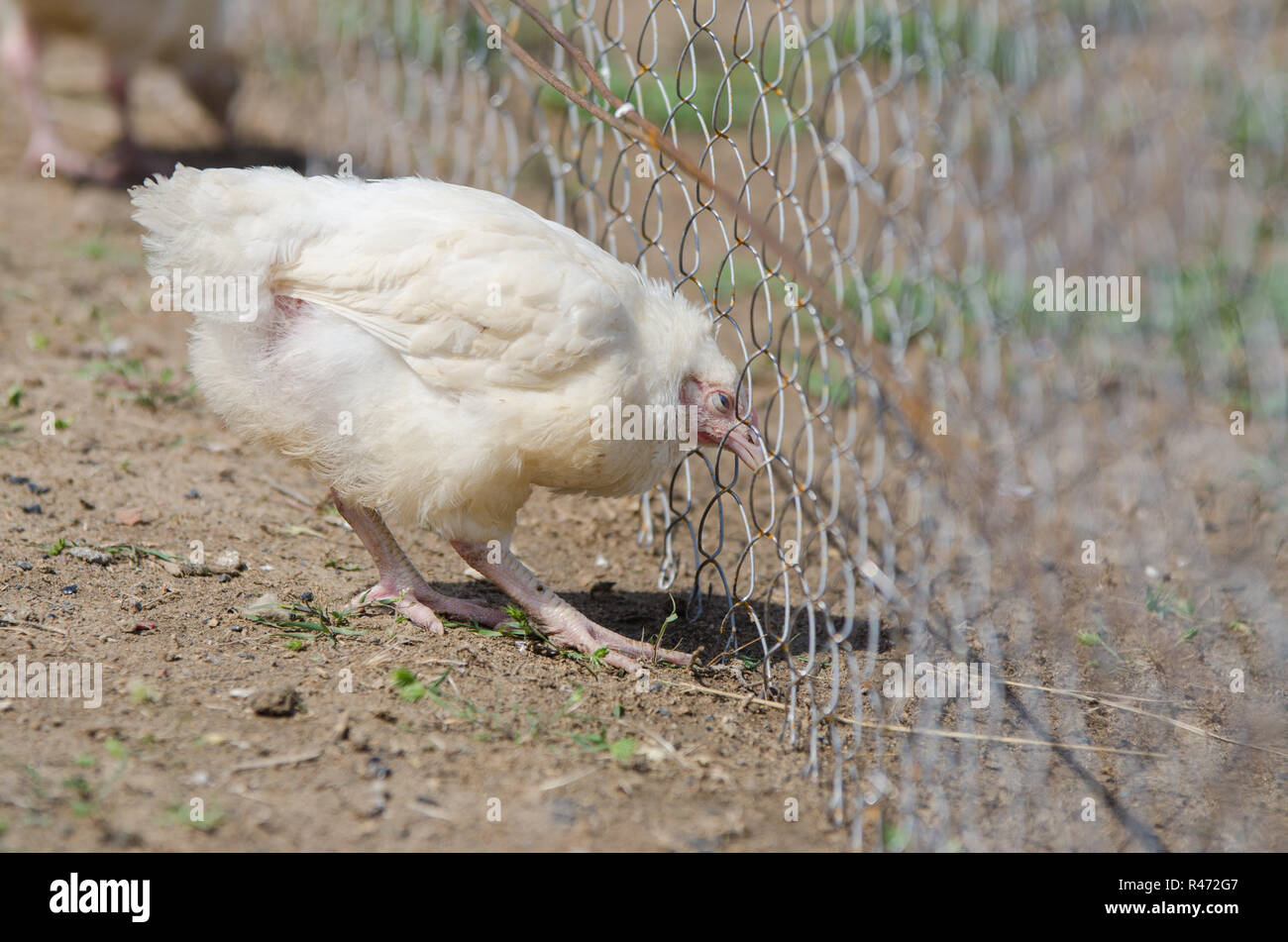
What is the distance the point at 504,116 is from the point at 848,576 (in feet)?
8.22

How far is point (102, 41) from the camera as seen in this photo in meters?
5.80

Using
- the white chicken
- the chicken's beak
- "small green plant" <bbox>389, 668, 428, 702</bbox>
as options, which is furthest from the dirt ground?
the chicken's beak

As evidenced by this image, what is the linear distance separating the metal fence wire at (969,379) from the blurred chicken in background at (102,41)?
75 centimetres

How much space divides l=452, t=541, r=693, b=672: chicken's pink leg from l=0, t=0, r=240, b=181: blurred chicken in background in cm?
399

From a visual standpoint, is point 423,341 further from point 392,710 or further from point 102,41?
point 102,41

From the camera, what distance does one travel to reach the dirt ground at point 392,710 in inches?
83.4

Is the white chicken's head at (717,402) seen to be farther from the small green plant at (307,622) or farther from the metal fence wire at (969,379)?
the small green plant at (307,622)

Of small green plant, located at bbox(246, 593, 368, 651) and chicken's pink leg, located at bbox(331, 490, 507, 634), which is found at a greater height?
chicken's pink leg, located at bbox(331, 490, 507, 634)

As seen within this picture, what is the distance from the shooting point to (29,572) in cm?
293

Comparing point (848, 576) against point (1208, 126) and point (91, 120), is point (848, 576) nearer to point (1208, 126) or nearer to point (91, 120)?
point (1208, 126)

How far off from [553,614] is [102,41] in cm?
450

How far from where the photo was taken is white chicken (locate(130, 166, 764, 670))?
2721mm

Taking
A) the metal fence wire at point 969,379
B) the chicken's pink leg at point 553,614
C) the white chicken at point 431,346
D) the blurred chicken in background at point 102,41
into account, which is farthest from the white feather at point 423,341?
the blurred chicken in background at point 102,41

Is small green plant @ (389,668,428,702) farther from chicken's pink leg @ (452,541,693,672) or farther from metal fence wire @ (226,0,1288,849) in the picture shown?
metal fence wire @ (226,0,1288,849)
